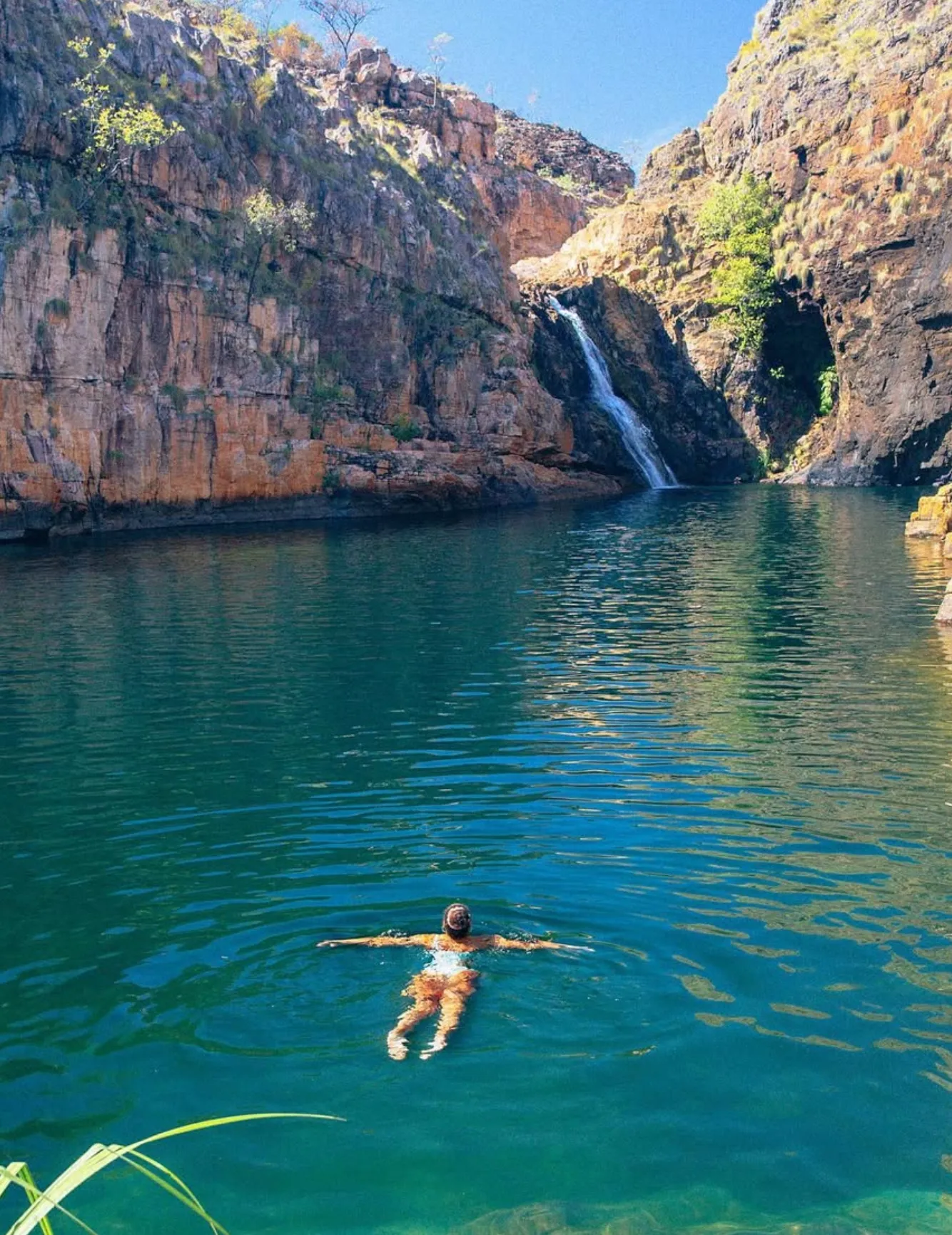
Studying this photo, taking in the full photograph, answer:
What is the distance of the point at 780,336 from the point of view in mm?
81188

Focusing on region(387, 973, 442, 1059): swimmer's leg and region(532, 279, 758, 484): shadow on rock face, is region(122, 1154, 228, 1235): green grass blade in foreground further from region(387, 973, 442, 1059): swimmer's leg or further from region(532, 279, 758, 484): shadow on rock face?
region(532, 279, 758, 484): shadow on rock face

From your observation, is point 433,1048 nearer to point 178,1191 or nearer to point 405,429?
point 178,1191

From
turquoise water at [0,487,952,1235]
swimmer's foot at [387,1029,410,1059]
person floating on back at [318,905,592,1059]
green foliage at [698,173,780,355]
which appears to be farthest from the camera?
green foliage at [698,173,780,355]

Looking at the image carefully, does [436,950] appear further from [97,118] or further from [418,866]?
[97,118]

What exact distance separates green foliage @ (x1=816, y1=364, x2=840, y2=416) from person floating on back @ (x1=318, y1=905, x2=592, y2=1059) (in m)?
75.2

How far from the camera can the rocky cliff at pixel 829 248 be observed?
6844 cm

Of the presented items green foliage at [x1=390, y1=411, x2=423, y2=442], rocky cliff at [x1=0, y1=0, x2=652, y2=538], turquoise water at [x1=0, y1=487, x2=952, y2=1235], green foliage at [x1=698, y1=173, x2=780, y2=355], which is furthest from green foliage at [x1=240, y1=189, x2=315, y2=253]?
turquoise water at [x1=0, y1=487, x2=952, y2=1235]

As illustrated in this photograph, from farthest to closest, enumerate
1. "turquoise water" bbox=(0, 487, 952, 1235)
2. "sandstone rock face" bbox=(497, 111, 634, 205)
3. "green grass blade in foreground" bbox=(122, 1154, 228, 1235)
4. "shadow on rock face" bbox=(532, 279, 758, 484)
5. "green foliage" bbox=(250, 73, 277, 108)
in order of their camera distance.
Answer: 1. "sandstone rock face" bbox=(497, 111, 634, 205)
2. "shadow on rock face" bbox=(532, 279, 758, 484)
3. "green foliage" bbox=(250, 73, 277, 108)
4. "turquoise water" bbox=(0, 487, 952, 1235)
5. "green grass blade in foreground" bbox=(122, 1154, 228, 1235)

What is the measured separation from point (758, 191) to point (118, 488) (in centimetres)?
5561

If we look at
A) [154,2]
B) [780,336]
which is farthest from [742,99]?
[154,2]

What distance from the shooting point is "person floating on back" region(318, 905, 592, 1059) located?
776 centimetres

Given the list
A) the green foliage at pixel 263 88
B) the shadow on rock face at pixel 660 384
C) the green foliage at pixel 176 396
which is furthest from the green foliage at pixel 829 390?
the green foliage at pixel 176 396

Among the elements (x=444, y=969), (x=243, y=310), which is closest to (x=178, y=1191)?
(x=444, y=969)

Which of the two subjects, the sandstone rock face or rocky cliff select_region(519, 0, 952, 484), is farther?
the sandstone rock face
